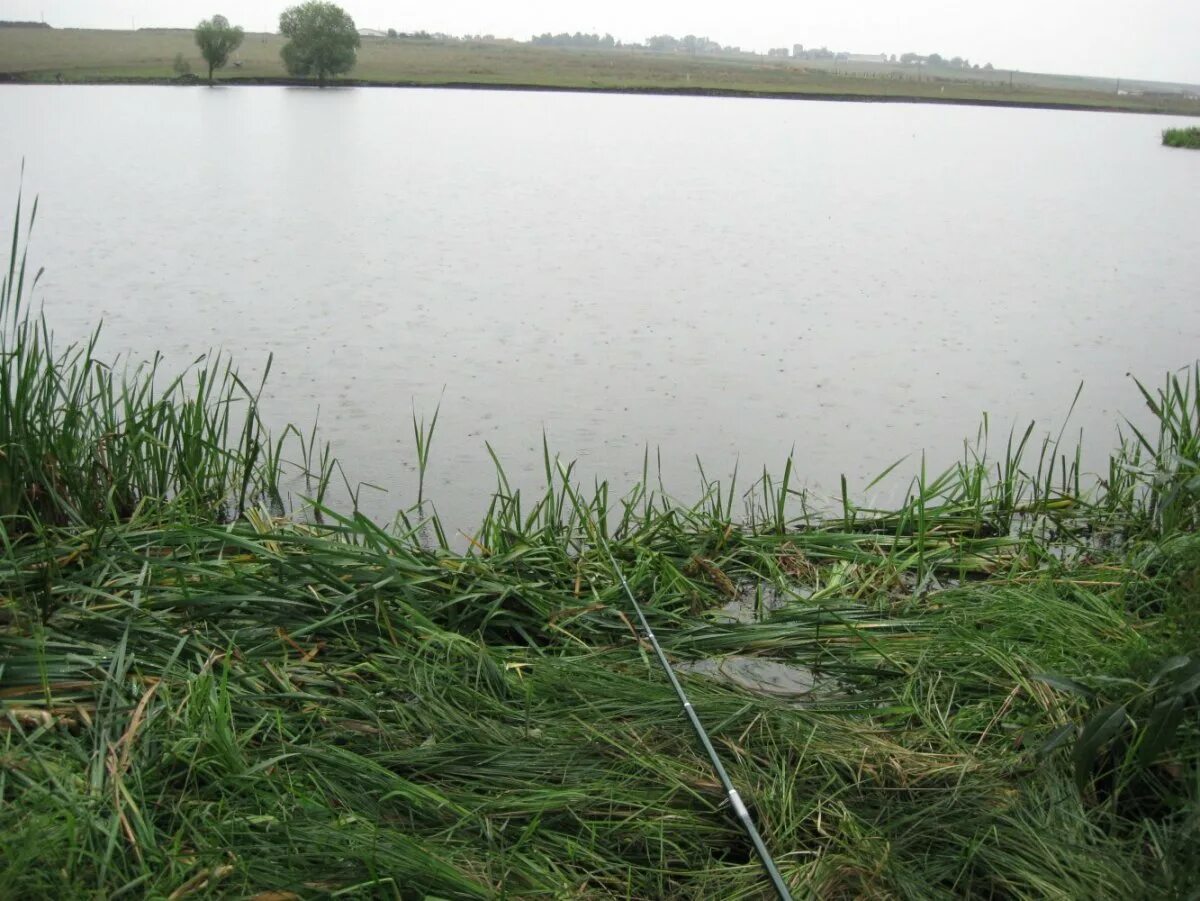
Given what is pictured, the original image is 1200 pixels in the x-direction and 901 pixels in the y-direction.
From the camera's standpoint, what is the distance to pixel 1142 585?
8.54 ft

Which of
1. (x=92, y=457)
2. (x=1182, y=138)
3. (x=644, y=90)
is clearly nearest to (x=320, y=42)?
(x=644, y=90)

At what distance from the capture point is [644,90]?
30891mm

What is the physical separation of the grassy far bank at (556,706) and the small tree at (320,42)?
2818 centimetres

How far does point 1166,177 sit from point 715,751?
1428 cm

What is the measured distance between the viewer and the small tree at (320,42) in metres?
28.8

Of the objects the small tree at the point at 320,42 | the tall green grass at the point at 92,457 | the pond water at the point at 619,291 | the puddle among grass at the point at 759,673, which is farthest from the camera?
the small tree at the point at 320,42

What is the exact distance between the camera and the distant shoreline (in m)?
26.7

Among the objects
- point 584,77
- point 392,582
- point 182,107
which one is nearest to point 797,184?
point 392,582

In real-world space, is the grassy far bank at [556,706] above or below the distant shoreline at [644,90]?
below

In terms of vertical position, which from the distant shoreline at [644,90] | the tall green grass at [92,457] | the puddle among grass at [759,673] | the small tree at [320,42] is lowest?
the puddle among grass at [759,673]

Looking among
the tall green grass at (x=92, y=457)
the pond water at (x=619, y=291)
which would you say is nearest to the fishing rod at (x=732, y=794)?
the tall green grass at (x=92, y=457)

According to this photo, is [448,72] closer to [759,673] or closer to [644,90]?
[644,90]

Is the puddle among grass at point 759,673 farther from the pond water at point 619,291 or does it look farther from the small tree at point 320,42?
the small tree at point 320,42

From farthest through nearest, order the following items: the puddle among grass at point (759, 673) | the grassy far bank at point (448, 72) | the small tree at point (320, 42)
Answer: the small tree at point (320, 42), the grassy far bank at point (448, 72), the puddle among grass at point (759, 673)
